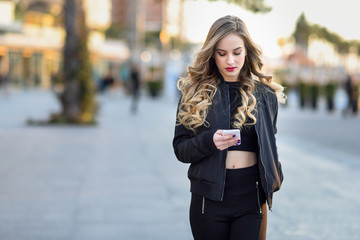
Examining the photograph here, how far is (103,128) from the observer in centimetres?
1531

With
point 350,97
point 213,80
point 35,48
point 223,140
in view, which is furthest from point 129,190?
point 35,48

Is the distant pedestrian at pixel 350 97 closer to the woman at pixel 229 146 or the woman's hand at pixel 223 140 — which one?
the woman at pixel 229 146

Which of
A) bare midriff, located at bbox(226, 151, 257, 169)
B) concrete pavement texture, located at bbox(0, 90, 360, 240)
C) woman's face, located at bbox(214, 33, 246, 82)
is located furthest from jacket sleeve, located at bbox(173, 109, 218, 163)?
concrete pavement texture, located at bbox(0, 90, 360, 240)

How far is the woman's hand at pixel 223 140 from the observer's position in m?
2.38

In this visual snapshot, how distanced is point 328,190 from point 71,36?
10293 mm

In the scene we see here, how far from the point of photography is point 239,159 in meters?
2.59

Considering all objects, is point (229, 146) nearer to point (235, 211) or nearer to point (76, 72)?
point (235, 211)

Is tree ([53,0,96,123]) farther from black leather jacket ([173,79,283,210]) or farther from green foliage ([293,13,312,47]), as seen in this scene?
green foliage ([293,13,312,47])

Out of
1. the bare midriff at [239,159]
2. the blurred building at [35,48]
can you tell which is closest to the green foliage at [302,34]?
the blurred building at [35,48]

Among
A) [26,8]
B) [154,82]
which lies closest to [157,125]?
[154,82]

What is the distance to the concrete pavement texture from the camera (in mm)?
Answer: 5215

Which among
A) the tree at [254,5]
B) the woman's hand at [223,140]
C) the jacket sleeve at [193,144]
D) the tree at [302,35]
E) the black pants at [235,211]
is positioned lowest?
the black pants at [235,211]

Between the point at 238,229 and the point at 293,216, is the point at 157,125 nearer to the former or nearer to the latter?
the point at 293,216

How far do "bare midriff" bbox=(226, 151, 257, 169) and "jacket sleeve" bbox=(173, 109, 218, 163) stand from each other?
0.11m
